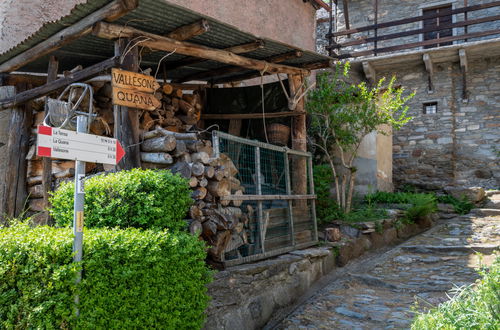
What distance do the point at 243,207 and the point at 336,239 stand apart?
2.37 metres

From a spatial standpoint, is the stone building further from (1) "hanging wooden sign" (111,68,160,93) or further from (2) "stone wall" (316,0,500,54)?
(1) "hanging wooden sign" (111,68,160,93)

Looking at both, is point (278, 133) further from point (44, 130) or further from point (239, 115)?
point (44, 130)

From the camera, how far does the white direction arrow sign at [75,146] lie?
99.0 inches

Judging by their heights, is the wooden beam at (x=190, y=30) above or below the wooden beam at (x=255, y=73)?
below

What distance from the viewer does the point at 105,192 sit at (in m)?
3.82

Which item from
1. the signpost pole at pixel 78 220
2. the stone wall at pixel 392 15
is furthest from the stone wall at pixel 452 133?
the signpost pole at pixel 78 220

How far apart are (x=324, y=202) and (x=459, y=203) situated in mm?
4963

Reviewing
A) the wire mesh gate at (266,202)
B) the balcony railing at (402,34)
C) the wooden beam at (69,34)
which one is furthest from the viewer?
the balcony railing at (402,34)

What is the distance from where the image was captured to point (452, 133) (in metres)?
13.0

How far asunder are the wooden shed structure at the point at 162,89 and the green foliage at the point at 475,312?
246cm

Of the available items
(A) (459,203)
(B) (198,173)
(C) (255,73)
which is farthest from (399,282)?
(A) (459,203)

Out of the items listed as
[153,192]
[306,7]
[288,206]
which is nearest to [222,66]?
[288,206]

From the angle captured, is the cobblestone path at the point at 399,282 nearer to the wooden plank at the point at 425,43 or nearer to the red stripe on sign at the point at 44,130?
the red stripe on sign at the point at 44,130

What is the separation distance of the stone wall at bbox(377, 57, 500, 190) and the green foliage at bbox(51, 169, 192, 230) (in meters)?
10.7
